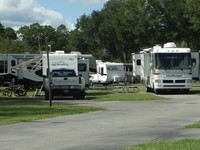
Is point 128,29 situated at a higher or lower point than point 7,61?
higher

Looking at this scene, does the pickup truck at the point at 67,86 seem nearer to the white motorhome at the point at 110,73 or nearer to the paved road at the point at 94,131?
the paved road at the point at 94,131

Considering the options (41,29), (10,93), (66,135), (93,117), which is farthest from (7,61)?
(41,29)

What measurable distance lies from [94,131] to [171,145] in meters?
4.04

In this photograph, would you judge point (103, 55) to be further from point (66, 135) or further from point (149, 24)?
point (66, 135)

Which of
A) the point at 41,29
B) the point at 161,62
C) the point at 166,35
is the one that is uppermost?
the point at 41,29

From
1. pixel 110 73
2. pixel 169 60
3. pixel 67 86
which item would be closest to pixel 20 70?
pixel 67 86

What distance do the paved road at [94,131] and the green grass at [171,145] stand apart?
61 centimetres

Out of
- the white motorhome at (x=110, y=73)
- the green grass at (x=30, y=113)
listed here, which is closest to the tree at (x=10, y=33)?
the white motorhome at (x=110, y=73)

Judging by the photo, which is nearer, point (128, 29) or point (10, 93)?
point (10, 93)

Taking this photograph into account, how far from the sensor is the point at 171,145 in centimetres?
1084

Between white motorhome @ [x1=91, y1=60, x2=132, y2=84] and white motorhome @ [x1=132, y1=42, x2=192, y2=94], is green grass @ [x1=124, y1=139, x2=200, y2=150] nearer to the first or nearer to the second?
white motorhome @ [x1=132, y1=42, x2=192, y2=94]

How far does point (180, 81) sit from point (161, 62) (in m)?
1.84

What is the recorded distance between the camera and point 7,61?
47.3 metres

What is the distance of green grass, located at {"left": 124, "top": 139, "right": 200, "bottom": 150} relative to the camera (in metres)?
10.4
